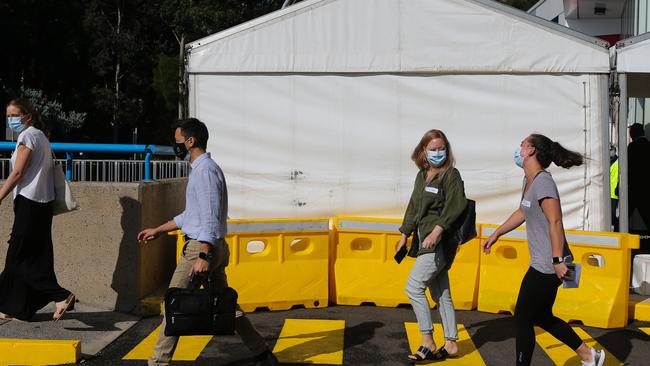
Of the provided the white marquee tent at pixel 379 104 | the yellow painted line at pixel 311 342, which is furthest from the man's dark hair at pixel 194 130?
the white marquee tent at pixel 379 104

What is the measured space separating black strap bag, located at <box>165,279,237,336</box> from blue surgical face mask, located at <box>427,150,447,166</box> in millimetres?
2001

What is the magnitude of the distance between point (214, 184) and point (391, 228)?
12.0ft

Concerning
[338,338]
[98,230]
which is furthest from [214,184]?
[98,230]

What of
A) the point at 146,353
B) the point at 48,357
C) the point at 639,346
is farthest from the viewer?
the point at 639,346

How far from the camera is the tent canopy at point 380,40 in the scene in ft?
28.9

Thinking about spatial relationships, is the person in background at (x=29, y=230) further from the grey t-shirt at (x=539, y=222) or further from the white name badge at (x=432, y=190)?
the grey t-shirt at (x=539, y=222)

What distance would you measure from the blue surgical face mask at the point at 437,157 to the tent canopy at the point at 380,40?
3013mm

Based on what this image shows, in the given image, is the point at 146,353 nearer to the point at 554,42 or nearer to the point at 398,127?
the point at 398,127

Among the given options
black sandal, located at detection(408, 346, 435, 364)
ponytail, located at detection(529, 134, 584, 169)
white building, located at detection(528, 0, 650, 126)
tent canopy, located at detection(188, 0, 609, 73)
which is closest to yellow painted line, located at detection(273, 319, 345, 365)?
black sandal, located at detection(408, 346, 435, 364)

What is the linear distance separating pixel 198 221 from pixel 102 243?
2803 millimetres

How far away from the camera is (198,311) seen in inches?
197

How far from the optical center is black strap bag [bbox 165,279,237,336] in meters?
5.00

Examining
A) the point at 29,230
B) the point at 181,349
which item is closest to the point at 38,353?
the point at 29,230

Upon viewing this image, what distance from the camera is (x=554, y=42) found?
8711 millimetres
